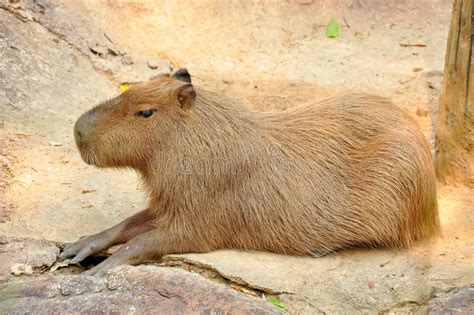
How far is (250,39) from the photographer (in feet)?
27.1

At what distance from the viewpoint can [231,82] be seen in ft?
24.6

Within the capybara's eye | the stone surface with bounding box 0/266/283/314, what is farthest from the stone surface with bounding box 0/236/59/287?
the capybara's eye

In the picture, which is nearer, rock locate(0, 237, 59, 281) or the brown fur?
rock locate(0, 237, 59, 281)

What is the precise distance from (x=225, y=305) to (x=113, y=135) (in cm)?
125

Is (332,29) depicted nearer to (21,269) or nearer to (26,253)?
(26,253)

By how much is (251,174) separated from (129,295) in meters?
1.13

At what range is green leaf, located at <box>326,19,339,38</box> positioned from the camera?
8.45m

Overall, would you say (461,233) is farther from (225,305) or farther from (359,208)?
(225,305)

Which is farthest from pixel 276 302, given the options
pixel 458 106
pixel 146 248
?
pixel 458 106

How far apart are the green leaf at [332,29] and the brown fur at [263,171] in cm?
374

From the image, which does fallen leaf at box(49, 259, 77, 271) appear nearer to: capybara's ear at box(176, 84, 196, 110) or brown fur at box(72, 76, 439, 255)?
brown fur at box(72, 76, 439, 255)

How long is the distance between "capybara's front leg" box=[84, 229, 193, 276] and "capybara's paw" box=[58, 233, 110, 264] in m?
0.18

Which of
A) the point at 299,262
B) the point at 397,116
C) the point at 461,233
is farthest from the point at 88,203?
the point at 461,233

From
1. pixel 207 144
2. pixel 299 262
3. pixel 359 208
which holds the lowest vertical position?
pixel 299 262
